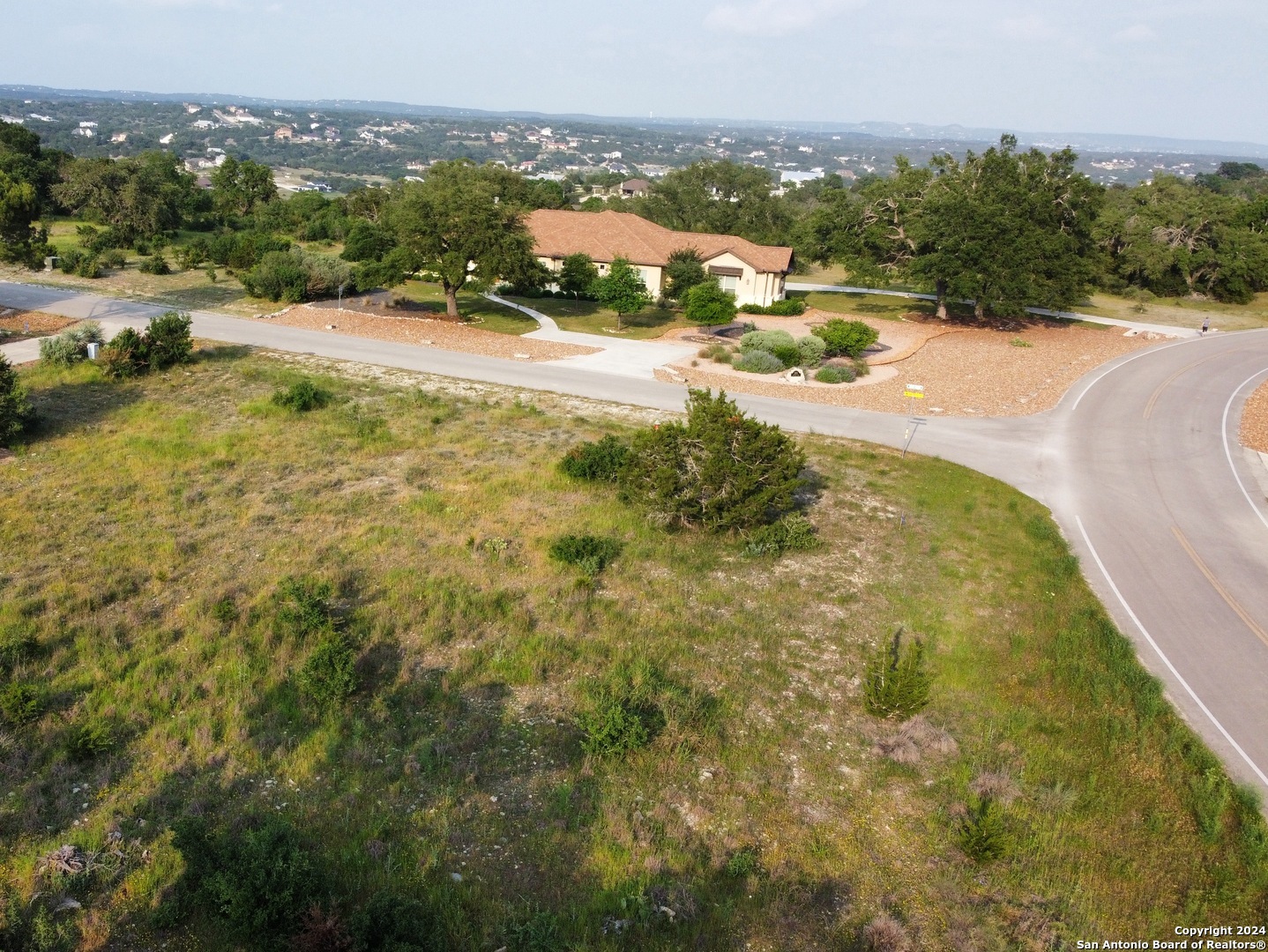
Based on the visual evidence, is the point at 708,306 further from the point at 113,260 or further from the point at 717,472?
the point at 113,260

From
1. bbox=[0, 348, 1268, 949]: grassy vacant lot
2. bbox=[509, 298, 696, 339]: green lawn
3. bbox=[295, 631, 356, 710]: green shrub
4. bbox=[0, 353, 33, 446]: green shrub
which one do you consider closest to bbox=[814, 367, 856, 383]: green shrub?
bbox=[509, 298, 696, 339]: green lawn

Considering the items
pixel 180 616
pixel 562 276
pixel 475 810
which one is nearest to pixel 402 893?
pixel 475 810

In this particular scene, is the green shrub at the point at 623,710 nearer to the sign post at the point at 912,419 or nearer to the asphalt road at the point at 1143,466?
the asphalt road at the point at 1143,466

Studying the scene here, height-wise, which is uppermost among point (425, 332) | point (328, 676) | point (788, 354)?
point (788, 354)

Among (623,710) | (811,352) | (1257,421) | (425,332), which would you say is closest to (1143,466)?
(1257,421)

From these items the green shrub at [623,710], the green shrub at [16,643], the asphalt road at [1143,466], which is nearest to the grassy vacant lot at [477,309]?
the asphalt road at [1143,466]

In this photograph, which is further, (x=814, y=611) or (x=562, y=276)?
(x=562, y=276)

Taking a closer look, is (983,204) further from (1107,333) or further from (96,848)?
(96,848)
